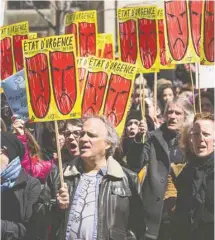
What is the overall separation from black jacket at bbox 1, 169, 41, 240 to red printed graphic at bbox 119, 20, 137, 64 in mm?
3035

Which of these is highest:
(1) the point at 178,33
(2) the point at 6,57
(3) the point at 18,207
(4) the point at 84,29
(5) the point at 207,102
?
(4) the point at 84,29

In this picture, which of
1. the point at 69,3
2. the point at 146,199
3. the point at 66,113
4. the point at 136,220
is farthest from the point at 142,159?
the point at 69,3

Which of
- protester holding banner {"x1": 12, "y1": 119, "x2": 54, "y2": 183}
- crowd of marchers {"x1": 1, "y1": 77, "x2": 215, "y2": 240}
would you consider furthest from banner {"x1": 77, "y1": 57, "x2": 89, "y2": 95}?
crowd of marchers {"x1": 1, "y1": 77, "x2": 215, "y2": 240}

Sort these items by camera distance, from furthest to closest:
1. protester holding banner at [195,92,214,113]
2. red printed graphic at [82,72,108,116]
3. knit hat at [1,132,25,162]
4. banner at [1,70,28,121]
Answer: protester holding banner at [195,92,214,113], banner at [1,70,28,121], red printed graphic at [82,72,108,116], knit hat at [1,132,25,162]

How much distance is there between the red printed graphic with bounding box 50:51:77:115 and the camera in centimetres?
562

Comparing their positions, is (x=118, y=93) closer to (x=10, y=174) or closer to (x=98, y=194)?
(x=10, y=174)

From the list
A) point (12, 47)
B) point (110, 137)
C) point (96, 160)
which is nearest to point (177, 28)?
point (12, 47)

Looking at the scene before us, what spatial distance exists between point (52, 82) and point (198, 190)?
4.37 ft

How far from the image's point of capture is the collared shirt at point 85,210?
16.0 feet

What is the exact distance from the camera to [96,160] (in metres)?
5.06

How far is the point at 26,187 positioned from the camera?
5.36 meters

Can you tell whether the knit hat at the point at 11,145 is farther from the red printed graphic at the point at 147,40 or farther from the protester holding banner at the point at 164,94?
the protester holding banner at the point at 164,94

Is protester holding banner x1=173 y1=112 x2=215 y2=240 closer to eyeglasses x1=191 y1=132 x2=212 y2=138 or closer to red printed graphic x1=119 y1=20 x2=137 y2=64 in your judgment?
eyeglasses x1=191 y1=132 x2=212 y2=138

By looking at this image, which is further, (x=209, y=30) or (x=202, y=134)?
(x=209, y=30)
